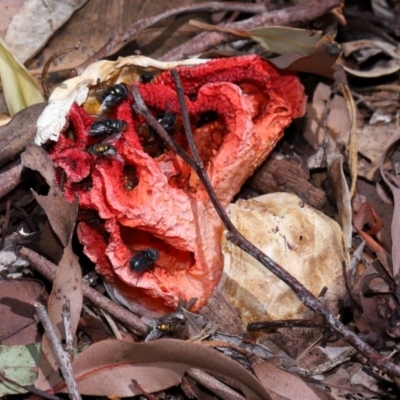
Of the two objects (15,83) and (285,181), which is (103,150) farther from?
(285,181)

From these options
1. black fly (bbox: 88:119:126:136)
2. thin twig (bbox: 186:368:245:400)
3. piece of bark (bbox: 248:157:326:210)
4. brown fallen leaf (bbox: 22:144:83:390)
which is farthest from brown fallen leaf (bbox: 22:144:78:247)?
piece of bark (bbox: 248:157:326:210)

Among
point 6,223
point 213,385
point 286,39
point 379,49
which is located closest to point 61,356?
point 213,385

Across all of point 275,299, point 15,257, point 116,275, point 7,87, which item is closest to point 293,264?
point 275,299

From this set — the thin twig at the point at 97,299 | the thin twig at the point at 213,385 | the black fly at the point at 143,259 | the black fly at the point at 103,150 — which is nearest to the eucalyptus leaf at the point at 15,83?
the black fly at the point at 103,150

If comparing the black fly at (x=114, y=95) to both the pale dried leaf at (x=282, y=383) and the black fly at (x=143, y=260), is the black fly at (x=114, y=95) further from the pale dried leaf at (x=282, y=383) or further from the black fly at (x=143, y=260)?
the pale dried leaf at (x=282, y=383)

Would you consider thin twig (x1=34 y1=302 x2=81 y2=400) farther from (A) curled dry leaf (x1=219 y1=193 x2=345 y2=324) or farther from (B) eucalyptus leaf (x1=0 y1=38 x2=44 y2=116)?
(B) eucalyptus leaf (x1=0 y1=38 x2=44 y2=116)

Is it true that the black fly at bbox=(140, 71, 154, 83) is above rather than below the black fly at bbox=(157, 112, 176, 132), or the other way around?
above

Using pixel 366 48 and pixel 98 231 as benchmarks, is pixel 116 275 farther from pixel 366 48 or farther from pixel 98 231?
pixel 366 48
